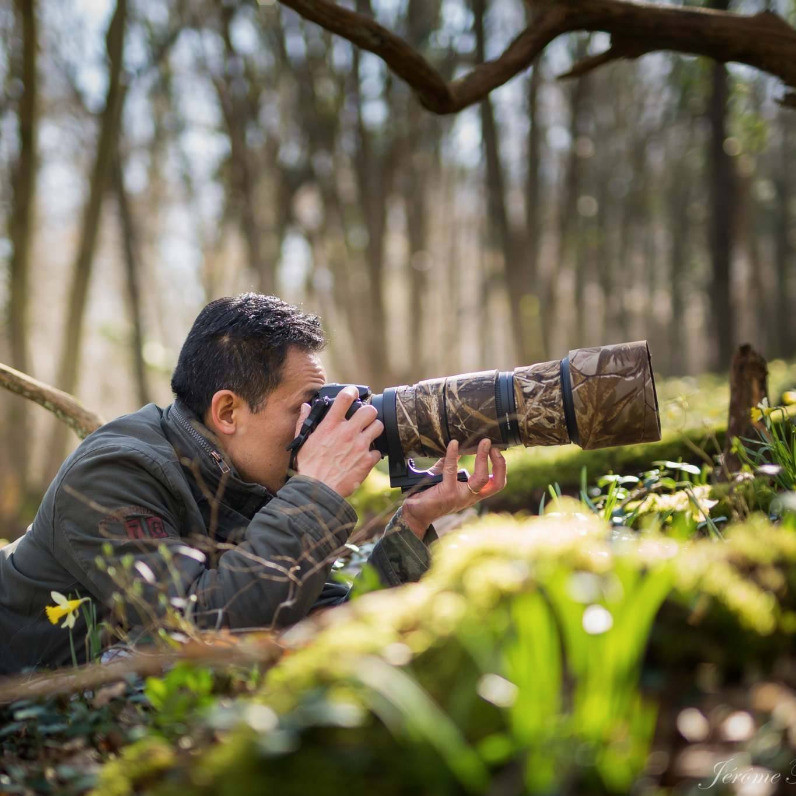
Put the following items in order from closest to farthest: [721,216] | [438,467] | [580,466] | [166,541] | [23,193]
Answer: [166,541]
[438,467]
[580,466]
[23,193]
[721,216]

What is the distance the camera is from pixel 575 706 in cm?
119

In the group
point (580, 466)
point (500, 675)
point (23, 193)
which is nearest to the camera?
point (500, 675)

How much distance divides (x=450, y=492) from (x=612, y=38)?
2241 millimetres

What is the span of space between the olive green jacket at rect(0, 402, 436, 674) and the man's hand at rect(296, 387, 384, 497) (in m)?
0.09

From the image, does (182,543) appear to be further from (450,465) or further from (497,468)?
(497,468)

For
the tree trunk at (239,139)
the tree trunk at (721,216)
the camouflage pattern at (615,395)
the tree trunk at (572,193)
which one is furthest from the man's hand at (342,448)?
the tree trunk at (572,193)

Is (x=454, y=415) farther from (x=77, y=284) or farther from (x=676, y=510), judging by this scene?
(x=77, y=284)

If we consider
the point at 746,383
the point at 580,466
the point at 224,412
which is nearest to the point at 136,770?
the point at 224,412

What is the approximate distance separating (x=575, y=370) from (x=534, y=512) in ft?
6.18

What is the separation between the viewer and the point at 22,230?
7855mm

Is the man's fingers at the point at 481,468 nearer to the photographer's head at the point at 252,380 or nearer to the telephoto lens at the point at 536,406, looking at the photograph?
the telephoto lens at the point at 536,406

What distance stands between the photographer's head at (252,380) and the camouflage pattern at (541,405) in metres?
0.70

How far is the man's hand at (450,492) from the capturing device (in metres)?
2.79

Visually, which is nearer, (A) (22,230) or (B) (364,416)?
(B) (364,416)
